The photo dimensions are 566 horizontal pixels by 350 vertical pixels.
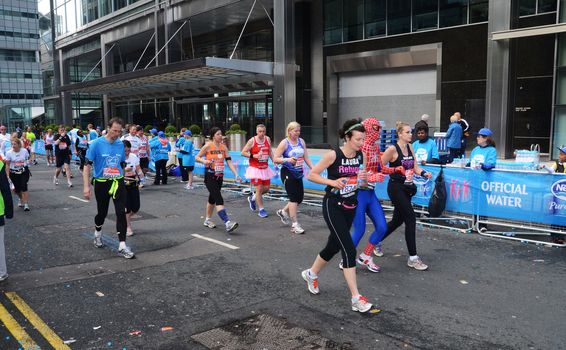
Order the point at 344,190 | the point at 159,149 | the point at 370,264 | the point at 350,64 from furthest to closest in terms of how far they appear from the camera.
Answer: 1. the point at 350,64
2. the point at 159,149
3. the point at 370,264
4. the point at 344,190

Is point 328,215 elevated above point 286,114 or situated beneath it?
situated beneath

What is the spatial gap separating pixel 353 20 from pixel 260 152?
19.4 metres

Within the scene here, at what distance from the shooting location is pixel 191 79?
93.0ft

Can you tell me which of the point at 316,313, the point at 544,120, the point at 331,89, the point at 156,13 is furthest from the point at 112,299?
the point at 156,13

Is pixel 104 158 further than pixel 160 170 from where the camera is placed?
No

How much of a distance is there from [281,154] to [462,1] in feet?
56.8

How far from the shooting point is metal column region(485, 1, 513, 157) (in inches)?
729

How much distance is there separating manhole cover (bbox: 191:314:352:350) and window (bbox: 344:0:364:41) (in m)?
24.1

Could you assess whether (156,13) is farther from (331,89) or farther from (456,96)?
(456,96)

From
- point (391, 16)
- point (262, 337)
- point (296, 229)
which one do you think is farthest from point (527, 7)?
point (262, 337)

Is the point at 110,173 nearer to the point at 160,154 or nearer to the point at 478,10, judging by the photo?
the point at 160,154

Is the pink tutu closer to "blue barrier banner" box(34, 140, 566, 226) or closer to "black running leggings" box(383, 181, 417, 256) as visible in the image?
"blue barrier banner" box(34, 140, 566, 226)

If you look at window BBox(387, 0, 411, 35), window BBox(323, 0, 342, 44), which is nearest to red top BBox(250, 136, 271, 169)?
window BBox(387, 0, 411, 35)

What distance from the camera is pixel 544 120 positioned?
63.9 ft
